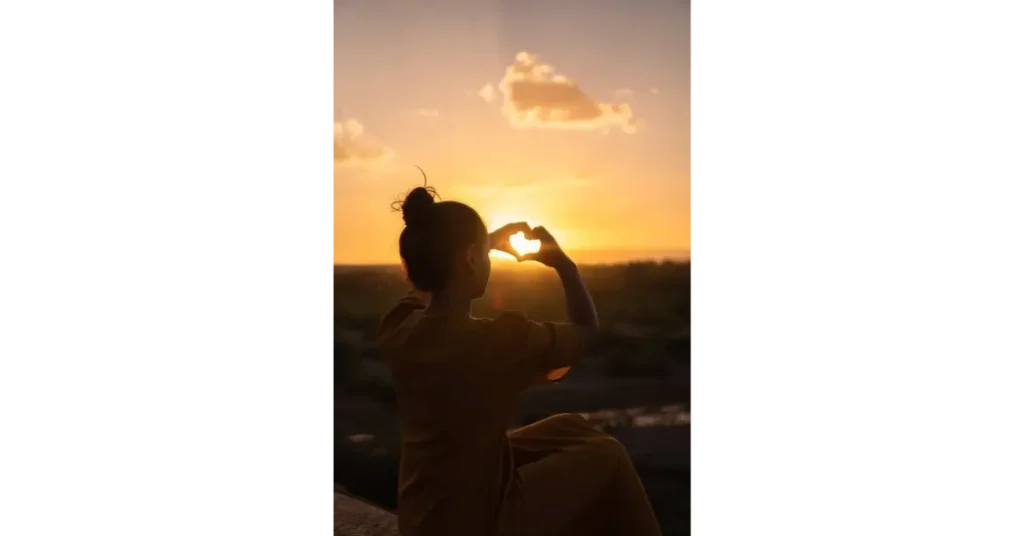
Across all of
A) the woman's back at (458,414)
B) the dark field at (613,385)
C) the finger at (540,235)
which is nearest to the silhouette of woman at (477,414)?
the woman's back at (458,414)

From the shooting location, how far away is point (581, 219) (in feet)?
6.40

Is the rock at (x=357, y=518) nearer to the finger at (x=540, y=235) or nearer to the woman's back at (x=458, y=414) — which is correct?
the woman's back at (x=458, y=414)

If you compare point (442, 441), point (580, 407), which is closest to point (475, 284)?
point (442, 441)

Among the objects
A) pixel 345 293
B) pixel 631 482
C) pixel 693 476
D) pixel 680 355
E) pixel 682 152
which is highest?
pixel 682 152

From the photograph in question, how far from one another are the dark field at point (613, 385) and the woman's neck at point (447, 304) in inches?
22.8

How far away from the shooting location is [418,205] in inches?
55.1

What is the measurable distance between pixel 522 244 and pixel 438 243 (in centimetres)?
20

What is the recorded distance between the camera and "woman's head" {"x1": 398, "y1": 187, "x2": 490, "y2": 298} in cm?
140

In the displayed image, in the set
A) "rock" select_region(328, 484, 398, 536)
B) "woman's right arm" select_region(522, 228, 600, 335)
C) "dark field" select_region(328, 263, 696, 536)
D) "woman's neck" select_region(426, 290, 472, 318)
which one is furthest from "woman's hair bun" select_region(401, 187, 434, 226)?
"rock" select_region(328, 484, 398, 536)

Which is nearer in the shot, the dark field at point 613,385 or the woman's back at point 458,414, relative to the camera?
the woman's back at point 458,414

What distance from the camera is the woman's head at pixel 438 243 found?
140 cm

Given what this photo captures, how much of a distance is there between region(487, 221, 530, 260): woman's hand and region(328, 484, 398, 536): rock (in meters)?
0.90

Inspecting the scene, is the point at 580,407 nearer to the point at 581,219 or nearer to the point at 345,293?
the point at 581,219

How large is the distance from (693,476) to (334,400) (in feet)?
3.29
